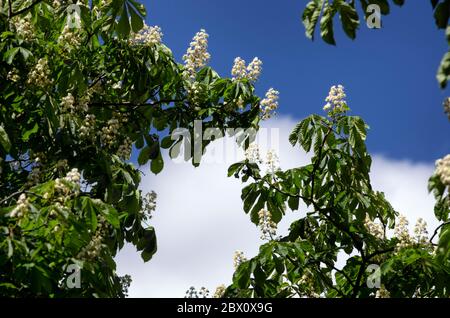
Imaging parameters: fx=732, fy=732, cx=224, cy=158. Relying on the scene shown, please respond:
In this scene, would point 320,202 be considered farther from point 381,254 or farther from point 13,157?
point 13,157

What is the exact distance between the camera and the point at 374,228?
21.3 feet

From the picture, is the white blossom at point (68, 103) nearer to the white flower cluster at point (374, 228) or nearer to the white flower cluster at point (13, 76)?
the white flower cluster at point (13, 76)

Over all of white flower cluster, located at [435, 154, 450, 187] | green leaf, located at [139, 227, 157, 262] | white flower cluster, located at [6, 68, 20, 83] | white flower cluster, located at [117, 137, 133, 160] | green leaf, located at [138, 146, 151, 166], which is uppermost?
white flower cluster, located at [6, 68, 20, 83]

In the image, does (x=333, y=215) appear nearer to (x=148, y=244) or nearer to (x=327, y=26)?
(x=148, y=244)

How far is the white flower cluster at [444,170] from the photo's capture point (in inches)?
108

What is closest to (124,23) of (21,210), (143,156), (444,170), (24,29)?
(24,29)

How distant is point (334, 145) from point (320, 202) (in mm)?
626

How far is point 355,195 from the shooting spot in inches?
242

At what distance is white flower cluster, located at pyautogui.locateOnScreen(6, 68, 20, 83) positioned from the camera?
5.66m

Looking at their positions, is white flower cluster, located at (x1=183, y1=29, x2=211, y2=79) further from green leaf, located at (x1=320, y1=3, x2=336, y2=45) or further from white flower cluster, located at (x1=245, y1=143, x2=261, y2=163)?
green leaf, located at (x1=320, y1=3, x2=336, y2=45)

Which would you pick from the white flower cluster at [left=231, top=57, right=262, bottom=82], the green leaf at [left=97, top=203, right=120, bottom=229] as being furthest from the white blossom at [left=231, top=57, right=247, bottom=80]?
the green leaf at [left=97, top=203, right=120, bottom=229]
